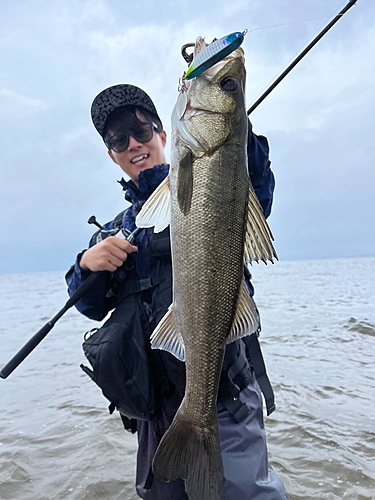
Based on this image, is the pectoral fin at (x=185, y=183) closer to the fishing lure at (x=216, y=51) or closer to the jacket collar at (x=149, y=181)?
the fishing lure at (x=216, y=51)

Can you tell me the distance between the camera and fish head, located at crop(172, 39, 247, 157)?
194 cm

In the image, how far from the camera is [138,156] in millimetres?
3014

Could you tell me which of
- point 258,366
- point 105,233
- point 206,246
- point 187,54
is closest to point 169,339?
point 206,246

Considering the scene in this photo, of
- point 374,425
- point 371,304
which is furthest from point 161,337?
point 371,304

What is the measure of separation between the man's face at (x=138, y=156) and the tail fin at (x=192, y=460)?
5.92ft

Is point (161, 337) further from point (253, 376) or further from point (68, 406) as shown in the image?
point (68, 406)

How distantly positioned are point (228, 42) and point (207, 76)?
0.32m

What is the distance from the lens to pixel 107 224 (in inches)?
133

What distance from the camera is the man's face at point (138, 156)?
2992mm

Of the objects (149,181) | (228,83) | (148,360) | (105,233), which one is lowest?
(148,360)

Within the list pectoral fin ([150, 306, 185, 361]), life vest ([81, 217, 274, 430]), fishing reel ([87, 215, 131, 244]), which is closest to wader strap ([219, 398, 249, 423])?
life vest ([81, 217, 274, 430])

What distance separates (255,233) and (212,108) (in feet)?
2.10

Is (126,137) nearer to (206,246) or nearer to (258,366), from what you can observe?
(206,246)

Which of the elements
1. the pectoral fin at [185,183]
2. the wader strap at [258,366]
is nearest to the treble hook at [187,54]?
the pectoral fin at [185,183]
